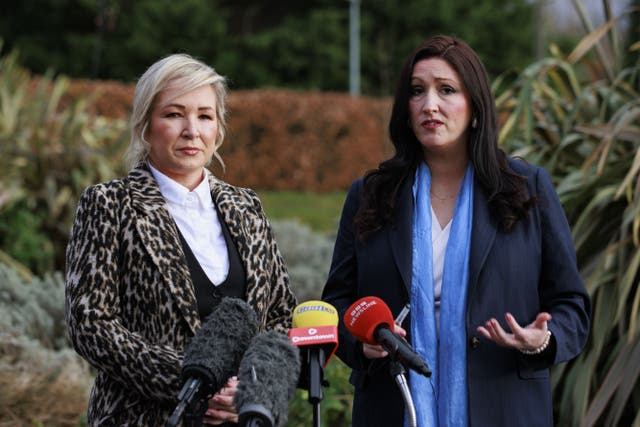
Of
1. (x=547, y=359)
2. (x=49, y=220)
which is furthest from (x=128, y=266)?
(x=49, y=220)

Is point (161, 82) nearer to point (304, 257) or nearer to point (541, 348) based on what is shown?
point (541, 348)

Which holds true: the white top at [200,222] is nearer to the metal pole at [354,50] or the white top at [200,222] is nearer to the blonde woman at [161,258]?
the blonde woman at [161,258]

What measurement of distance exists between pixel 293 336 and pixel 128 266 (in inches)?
28.3

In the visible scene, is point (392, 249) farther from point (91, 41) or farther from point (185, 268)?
point (91, 41)

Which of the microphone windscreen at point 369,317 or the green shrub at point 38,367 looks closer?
the microphone windscreen at point 369,317

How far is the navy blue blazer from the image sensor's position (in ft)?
9.26

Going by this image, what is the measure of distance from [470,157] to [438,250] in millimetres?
325

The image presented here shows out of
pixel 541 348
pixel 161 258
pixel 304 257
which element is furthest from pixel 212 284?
pixel 304 257

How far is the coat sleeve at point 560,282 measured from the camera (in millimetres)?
2840

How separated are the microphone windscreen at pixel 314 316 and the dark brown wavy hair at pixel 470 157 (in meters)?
0.72

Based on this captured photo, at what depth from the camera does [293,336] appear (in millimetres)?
2270

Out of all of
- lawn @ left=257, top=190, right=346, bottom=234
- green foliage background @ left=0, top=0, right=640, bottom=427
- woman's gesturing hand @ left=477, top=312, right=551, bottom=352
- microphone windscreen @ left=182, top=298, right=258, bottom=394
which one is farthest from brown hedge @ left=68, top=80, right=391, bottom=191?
microphone windscreen @ left=182, top=298, right=258, bottom=394

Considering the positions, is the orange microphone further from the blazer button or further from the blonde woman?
the blazer button

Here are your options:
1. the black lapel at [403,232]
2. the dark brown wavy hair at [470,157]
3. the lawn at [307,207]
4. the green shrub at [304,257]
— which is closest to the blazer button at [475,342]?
the black lapel at [403,232]
